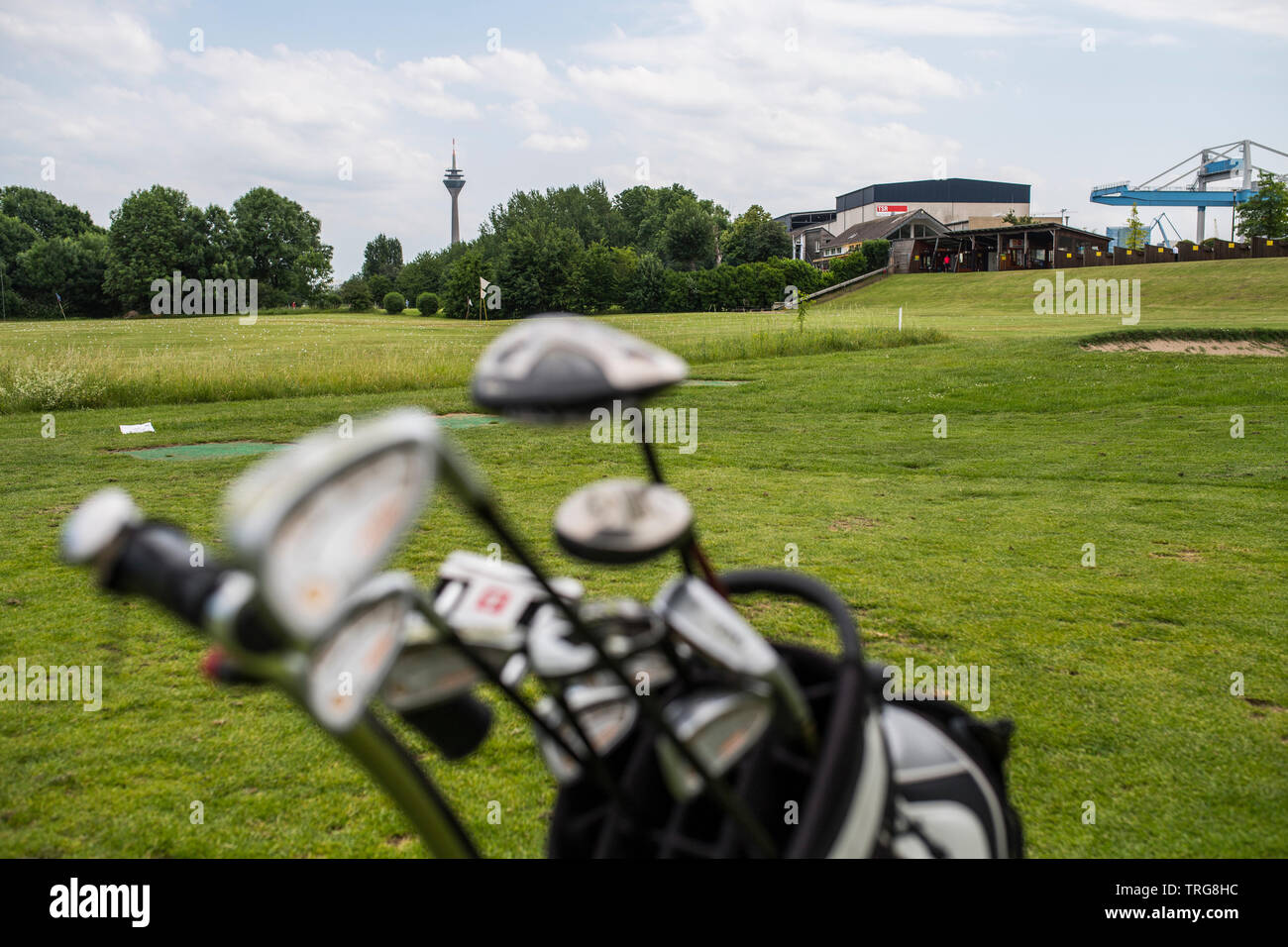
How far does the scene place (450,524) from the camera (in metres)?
6.83

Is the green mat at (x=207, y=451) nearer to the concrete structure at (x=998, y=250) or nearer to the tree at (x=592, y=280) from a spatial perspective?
the concrete structure at (x=998, y=250)

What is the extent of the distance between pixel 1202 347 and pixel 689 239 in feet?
214

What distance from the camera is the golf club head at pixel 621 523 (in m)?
1.05

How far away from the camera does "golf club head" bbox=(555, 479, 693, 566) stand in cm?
105

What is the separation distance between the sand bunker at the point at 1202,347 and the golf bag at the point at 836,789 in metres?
20.4

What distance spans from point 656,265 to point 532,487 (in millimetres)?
63779

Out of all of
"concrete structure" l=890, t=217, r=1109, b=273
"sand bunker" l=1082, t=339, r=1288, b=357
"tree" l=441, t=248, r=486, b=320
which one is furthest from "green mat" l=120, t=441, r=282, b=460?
"concrete structure" l=890, t=217, r=1109, b=273

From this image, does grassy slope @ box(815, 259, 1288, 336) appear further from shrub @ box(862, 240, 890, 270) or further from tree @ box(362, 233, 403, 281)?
tree @ box(362, 233, 403, 281)

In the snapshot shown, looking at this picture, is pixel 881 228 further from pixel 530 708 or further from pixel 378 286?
pixel 530 708

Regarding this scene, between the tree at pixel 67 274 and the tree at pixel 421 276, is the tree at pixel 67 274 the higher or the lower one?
the lower one

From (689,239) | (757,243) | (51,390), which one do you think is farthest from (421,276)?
(51,390)

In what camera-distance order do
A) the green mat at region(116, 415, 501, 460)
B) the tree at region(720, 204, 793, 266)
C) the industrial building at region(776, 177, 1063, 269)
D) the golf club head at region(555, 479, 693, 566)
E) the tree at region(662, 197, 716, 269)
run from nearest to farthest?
the golf club head at region(555, 479, 693, 566) < the green mat at region(116, 415, 501, 460) < the tree at region(720, 204, 793, 266) < the tree at region(662, 197, 716, 269) < the industrial building at region(776, 177, 1063, 269)

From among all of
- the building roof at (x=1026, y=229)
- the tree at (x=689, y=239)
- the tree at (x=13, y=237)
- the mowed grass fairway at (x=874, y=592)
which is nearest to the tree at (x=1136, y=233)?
the building roof at (x=1026, y=229)

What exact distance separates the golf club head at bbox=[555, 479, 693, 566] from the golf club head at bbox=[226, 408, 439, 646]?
0.27m
